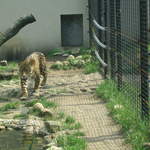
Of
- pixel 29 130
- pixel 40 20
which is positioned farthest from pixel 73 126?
pixel 40 20

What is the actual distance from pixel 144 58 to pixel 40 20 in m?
9.79

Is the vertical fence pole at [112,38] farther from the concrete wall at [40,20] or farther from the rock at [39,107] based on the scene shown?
the concrete wall at [40,20]

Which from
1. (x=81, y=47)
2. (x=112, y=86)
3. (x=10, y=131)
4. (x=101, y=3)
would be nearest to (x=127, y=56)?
(x=112, y=86)

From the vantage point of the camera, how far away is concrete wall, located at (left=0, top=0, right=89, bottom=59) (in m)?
17.2

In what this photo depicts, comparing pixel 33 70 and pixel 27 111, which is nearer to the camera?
pixel 27 111

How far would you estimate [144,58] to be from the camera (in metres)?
7.81

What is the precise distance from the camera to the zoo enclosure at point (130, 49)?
781 cm

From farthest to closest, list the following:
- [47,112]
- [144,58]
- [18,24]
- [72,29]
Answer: [72,29] → [18,24] → [47,112] → [144,58]

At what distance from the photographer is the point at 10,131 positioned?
8656mm

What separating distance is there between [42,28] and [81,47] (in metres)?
1.23

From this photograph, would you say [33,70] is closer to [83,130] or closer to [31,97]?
[31,97]

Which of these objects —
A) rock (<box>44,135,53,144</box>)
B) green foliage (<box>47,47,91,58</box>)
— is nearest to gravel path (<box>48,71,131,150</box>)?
rock (<box>44,135,53,144</box>)

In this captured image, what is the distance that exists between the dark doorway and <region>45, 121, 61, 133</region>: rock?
9.34m

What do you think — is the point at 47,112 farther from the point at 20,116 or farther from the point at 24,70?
the point at 24,70
